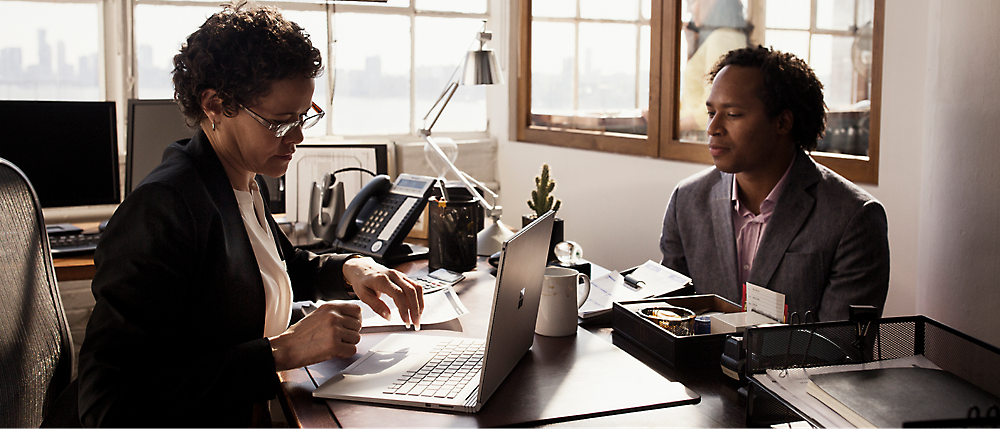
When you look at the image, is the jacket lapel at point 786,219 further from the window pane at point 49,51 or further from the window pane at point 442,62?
the window pane at point 49,51

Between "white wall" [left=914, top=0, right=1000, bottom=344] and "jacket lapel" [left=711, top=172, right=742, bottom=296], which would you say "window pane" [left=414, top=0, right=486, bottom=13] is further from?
"white wall" [left=914, top=0, right=1000, bottom=344]

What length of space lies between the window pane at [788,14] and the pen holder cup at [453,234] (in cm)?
121

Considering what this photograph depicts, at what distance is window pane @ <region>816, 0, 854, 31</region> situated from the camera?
212 cm

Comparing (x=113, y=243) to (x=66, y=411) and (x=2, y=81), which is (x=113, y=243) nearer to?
(x=66, y=411)

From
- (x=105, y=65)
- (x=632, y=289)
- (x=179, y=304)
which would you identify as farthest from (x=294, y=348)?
(x=105, y=65)

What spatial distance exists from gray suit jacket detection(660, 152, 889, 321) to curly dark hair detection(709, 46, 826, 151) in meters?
0.09

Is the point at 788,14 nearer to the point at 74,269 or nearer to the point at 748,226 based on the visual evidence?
the point at 748,226

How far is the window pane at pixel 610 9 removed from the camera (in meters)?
3.09

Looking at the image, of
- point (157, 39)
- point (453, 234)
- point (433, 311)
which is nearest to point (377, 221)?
point (453, 234)

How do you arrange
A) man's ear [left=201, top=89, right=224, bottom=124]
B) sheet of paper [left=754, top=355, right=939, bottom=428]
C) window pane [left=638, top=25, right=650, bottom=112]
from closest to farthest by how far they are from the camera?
sheet of paper [left=754, top=355, right=939, bottom=428]
man's ear [left=201, top=89, right=224, bottom=124]
window pane [left=638, top=25, right=650, bottom=112]

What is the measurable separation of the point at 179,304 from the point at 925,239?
165cm

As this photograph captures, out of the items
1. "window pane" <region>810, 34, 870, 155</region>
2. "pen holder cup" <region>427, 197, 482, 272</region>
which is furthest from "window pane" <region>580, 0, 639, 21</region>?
"pen holder cup" <region>427, 197, 482, 272</region>

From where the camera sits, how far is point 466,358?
4.14 feet

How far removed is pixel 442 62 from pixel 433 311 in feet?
8.87
